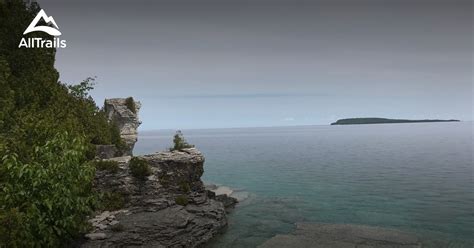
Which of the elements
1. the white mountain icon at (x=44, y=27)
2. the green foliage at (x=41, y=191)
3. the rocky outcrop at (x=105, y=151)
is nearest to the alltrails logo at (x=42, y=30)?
the white mountain icon at (x=44, y=27)

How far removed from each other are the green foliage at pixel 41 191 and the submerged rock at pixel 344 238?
58.1 feet

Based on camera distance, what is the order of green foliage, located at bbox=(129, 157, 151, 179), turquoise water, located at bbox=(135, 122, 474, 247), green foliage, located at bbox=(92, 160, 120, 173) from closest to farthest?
green foliage, located at bbox=(92, 160, 120, 173)
turquoise water, located at bbox=(135, 122, 474, 247)
green foliage, located at bbox=(129, 157, 151, 179)

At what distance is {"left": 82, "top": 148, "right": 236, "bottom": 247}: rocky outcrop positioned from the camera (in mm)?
31016

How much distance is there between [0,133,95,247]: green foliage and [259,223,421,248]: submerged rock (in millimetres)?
17707

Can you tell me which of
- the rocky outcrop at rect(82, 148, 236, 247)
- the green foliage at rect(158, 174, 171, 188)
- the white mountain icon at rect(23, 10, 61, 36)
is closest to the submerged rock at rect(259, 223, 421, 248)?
the rocky outcrop at rect(82, 148, 236, 247)

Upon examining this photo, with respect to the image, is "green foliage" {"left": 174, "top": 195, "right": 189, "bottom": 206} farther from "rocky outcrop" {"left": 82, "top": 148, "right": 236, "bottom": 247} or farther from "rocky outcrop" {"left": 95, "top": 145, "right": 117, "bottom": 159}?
"rocky outcrop" {"left": 95, "top": 145, "right": 117, "bottom": 159}

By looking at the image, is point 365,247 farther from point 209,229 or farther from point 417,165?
point 417,165

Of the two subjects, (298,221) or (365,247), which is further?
(298,221)

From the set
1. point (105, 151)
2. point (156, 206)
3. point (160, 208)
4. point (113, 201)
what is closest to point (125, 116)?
point (105, 151)

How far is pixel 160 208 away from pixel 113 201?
4.68 m

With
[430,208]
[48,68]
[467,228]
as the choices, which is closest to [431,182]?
[430,208]

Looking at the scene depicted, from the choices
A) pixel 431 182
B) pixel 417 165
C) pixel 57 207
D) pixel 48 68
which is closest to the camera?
pixel 57 207

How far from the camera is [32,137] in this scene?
89.9ft

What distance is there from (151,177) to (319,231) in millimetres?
18500
